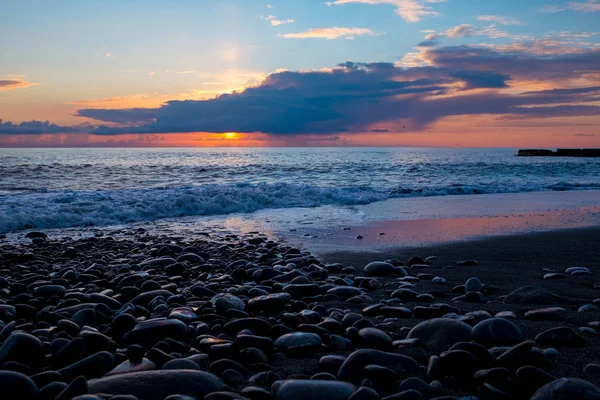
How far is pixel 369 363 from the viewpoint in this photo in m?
2.38

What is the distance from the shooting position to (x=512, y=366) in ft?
7.52

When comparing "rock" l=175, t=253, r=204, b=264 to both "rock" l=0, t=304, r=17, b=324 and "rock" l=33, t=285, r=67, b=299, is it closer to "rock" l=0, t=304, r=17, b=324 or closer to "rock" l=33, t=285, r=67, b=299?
"rock" l=33, t=285, r=67, b=299

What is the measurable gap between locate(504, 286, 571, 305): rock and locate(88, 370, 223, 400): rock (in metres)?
2.55

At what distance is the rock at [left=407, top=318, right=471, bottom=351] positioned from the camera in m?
2.69

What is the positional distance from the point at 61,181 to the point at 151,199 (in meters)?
9.83

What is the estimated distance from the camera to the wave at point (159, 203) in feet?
34.8

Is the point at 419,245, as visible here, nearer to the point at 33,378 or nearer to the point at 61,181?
the point at 33,378

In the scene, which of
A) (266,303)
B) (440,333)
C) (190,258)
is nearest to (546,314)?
(440,333)

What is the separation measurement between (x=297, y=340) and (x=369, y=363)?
540 millimetres

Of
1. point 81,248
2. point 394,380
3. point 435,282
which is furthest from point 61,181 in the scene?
point 394,380

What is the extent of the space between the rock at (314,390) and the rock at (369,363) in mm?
164

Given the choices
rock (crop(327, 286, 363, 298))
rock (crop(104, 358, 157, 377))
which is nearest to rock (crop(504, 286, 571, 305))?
rock (crop(327, 286, 363, 298))

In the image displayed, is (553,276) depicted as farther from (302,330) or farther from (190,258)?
(190,258)

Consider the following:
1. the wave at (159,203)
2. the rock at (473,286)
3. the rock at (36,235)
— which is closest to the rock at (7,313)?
the rock at (473,286)
